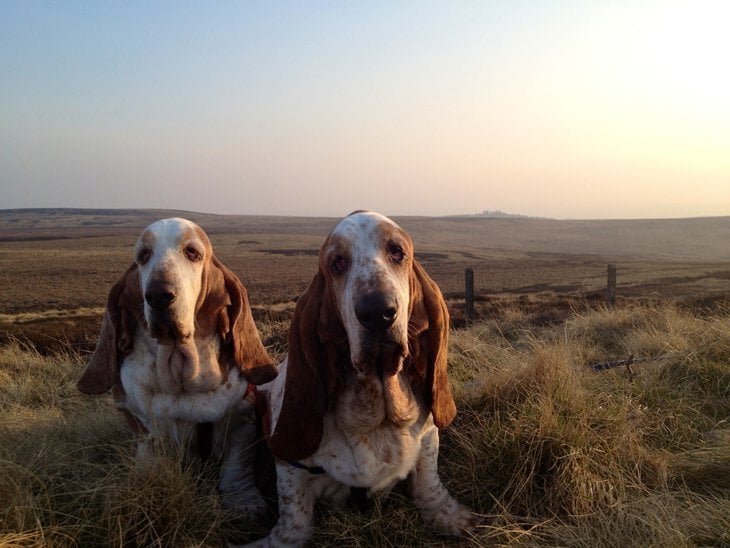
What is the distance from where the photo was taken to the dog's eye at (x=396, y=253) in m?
2.55

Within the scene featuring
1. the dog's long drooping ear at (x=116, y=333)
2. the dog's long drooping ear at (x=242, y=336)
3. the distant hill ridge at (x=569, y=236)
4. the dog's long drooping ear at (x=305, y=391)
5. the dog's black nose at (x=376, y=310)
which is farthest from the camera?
the distant hill ridge at (x=569, y=236)

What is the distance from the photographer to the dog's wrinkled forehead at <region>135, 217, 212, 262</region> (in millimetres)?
3000

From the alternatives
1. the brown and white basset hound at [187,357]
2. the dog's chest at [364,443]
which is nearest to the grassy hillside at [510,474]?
the brown and white basset hound at [187,357]

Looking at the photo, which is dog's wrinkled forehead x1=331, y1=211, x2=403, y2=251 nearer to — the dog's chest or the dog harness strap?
the dog's chest

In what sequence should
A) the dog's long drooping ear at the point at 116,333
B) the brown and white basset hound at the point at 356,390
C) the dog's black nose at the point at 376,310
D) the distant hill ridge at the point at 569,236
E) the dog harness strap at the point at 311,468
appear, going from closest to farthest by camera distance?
the dog's black nose at the point at 376,310 → the brown and white basset hound at the point at 356,390 → the dog harness strap at the point at 311,468 → the dog's long drooping ear at the point at 116,333 → the distant hill ridge at the point at 569,236

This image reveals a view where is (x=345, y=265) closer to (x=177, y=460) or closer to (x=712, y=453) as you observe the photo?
(x=177, y=460)

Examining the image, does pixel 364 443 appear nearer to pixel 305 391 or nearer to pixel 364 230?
pixel 305 391

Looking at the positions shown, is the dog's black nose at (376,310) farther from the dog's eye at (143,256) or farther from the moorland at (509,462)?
the dog's eye at (143,256)

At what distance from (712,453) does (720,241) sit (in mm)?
78952

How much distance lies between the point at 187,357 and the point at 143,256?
596mm

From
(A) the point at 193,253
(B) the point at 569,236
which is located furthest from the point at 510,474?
(B) the point at 569,236

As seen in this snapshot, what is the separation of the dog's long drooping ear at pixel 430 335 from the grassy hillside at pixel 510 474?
68 centimetres

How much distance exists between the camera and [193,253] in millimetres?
3066

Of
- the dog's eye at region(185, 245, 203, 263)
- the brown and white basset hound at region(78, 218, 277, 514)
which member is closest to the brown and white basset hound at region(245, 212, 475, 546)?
the brown and white basset hound at region(78, 218, 277, 514)
